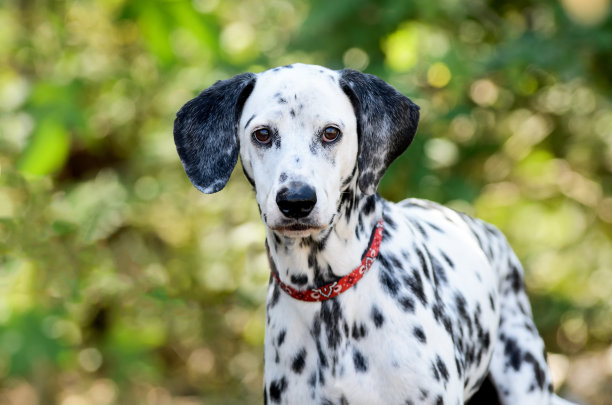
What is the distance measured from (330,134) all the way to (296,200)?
313 millimetres

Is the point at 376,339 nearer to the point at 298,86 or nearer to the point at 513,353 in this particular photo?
the point at 298,86

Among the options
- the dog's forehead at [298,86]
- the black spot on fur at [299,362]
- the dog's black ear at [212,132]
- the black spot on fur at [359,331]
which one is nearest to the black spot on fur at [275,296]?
the black spot on fur at [299,362]

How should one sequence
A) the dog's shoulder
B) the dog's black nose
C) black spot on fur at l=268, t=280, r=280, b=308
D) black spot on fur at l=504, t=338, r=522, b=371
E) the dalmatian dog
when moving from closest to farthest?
the dog's black nose, the dalmatian dog, black spot on fur at l=268, t=280, r=280, b=308, the dog's shoulder, black spot on fur at l=504, t=338, r=522, b=371

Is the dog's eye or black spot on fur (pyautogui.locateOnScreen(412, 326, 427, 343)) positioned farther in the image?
black spot on fur (pyautogui.locateOnScreen(412, 326, 427, 343))

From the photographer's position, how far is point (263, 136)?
254 cm

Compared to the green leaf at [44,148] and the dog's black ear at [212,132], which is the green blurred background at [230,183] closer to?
the green leaf at [44,148]

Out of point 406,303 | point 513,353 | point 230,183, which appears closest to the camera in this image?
point 406,303

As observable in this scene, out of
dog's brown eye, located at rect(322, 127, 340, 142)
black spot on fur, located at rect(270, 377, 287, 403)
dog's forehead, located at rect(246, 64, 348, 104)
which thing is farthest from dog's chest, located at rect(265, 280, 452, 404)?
dog's forehead, located at rect(246, 64, 348, 104)

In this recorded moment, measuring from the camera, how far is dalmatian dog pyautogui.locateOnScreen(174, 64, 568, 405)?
8.18 ft

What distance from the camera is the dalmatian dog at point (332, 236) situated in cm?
249

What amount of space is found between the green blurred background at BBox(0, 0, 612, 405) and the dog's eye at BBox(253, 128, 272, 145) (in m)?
1.57

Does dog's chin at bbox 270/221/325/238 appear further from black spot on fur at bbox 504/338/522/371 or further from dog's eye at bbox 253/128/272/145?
black spot on fur at bbox 504/338/522/371

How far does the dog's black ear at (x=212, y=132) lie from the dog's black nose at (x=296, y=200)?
1.29 ft

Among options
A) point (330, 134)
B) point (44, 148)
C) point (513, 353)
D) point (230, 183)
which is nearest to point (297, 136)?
point (330, 134)
